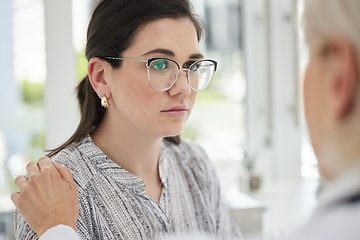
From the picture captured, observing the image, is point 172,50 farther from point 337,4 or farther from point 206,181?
point 337,4

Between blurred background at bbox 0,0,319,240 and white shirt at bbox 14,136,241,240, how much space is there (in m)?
0.95

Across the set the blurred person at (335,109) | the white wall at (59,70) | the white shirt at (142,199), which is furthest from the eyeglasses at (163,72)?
the white wall at (59,70)

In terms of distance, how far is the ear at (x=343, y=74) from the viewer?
56 cm

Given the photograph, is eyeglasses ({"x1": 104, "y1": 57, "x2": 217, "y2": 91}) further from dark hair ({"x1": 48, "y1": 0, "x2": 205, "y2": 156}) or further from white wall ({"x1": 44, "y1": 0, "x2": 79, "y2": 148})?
white wall ({"x1": 44, "y1": 0, "x2": 79, "y2": 148})

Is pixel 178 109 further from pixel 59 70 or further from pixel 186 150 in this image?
pixel 59 70

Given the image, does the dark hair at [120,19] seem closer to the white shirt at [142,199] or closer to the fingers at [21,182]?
the white shirt at [142,199]

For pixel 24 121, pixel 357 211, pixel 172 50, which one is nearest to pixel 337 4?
pixel 357 211

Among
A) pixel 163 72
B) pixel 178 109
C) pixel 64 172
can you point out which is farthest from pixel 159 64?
pixel 64 172

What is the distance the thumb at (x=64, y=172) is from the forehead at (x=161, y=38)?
0.37 meters

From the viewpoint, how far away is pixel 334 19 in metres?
0.58

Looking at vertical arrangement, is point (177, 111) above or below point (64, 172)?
above

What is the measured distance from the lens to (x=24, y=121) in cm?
271

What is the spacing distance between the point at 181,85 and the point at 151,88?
9 centimetres

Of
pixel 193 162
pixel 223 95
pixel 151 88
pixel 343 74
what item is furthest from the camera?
pixel 223 95
